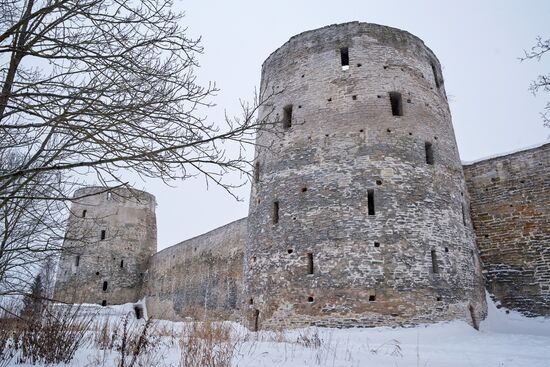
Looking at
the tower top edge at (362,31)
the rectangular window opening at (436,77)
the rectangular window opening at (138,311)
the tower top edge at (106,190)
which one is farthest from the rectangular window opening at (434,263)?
the rectangular window opening at (138,311)

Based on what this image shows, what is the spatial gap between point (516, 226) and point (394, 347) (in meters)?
6.67

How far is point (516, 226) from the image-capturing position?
12.6 metres

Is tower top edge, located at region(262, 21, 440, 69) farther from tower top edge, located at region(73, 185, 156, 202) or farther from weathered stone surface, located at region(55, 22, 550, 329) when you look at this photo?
tower top edge, located at region(73, 185, 156, 202)

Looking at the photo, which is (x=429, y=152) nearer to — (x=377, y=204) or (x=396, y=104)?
(x=396, y=104)

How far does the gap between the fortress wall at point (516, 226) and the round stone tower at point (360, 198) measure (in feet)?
2.68

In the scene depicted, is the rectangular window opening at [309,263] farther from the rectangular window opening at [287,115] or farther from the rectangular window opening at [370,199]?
the rectangular window opening at [287,115]

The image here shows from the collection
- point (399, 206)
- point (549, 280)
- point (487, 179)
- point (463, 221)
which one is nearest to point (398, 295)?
point (399, 206)

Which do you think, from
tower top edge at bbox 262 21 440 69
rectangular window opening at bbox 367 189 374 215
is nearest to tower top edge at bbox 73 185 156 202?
rectangular window opening at bbox 367 189 374 215

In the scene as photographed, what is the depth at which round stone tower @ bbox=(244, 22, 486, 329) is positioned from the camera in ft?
34.3

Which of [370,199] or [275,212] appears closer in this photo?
[370,199]

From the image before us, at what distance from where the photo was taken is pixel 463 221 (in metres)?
12.1

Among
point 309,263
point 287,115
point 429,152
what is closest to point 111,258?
point 287,115

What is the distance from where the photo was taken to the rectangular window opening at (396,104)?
12408 mm

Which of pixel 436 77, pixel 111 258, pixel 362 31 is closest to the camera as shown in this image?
pixel 362 31
